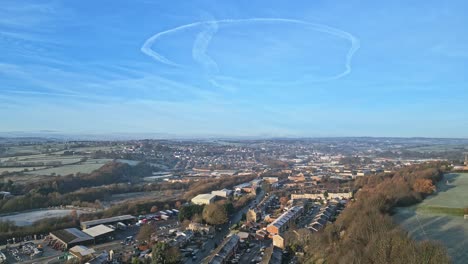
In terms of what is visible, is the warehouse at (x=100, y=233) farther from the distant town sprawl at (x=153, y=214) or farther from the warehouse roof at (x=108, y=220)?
the warehouse roof at (x=108, y=220)

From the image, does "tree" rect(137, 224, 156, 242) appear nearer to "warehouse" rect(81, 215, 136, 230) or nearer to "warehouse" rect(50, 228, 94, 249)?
"warehouse" rect(50, 228, 94, 249)

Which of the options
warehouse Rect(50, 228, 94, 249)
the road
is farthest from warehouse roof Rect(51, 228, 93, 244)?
the road

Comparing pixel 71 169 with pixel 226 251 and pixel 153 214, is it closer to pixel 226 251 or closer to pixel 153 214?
pixel 153 214

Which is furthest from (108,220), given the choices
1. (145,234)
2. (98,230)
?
(145,234)

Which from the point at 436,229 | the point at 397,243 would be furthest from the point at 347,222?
the point at 397,243

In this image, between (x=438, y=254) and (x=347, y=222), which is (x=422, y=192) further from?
(x=438, y=254)

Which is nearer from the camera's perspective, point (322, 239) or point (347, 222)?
point (322, 239)
